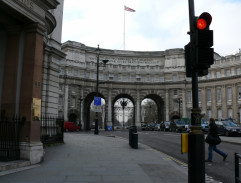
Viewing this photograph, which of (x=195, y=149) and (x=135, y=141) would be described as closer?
(x=195, y=149)

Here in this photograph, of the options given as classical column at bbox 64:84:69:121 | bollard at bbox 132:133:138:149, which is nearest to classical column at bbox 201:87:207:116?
classical column at bbox 64:84:69:121

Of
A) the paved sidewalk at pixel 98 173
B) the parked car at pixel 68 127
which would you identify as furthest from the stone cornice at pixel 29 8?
the parked car at pixel 68 127

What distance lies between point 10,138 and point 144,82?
52170 millimetres

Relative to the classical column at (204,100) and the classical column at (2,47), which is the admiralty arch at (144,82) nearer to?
the classical column at (204,100)

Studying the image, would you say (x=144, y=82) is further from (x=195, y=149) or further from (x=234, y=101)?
(x=195, y=149)

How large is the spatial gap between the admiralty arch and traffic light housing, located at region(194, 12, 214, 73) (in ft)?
162

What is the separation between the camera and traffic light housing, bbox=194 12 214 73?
17.7 feet

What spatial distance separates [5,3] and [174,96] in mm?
54918

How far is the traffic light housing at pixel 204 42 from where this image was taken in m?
5.39

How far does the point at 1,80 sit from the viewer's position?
10.6m

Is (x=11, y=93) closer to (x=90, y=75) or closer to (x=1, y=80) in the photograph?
(x=1, y=80)

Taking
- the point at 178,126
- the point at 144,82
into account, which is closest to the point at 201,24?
the point at 178,126

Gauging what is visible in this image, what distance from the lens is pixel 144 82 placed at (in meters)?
60.8

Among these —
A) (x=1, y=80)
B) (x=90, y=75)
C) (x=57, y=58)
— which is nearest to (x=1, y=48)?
(x=1, y=80)
